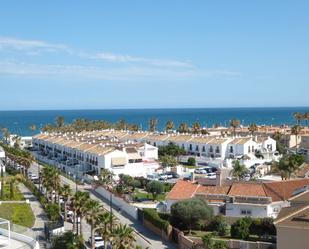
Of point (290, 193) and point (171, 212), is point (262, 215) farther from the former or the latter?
point (171, 212)

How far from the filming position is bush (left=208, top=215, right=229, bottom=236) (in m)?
42.7

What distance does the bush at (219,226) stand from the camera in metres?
42.7

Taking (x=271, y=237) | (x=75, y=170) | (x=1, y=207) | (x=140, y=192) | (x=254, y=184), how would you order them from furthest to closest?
(x=75, y=170) → (x=140, y=192) → (x=1, y=207) → (x=254, y=184) → (x=271, y=237)

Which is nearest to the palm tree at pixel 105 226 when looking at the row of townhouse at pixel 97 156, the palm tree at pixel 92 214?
the palm tree at pixel 92 214

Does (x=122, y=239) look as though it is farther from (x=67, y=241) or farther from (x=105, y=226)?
(x=67, y=241)

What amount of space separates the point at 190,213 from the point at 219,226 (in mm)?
2611

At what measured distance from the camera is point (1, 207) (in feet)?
169

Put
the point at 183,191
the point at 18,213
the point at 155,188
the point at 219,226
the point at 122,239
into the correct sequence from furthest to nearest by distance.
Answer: the point at 155,188 < the point at 183,191 < the point at 18,213 < the point at 219,226 < the point at 122,239

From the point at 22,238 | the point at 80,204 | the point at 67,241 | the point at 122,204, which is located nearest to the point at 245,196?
the point at 122,204

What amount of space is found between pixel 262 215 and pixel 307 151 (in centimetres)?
4622

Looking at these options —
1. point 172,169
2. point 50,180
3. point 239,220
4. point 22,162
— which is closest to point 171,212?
point 239,220

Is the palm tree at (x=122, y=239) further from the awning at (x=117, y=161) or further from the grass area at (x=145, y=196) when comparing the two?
the awning at (x=117, y=161)

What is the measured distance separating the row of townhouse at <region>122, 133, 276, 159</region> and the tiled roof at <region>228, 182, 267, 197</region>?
39.8m

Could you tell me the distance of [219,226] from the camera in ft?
142
